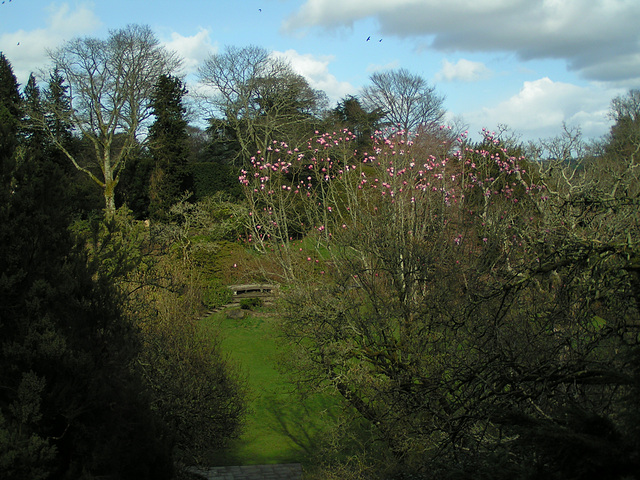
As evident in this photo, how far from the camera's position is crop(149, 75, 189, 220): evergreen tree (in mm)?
30859

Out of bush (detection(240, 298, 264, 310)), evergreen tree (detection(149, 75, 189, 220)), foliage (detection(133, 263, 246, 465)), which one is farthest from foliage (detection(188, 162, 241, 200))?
foliage (detection(133, 263, 246, 465))

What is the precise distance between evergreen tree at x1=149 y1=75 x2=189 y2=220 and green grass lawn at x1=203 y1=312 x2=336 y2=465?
12024mm

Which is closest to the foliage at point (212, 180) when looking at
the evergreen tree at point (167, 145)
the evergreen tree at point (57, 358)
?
the evergreen tree at point (167, 145)

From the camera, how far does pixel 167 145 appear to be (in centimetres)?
3141

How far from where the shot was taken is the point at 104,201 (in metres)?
30.9

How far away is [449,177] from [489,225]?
2.78m

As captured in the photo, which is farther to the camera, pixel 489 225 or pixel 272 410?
pixel 272 410

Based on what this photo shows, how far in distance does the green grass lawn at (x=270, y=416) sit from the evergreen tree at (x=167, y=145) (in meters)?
12.0

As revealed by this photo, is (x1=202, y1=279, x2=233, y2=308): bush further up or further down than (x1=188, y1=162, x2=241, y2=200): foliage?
further down

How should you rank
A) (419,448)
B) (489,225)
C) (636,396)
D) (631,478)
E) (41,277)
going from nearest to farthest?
(631,478) → (636,396) → (41,277) → (419,448) → (489,225)

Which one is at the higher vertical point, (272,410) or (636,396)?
(636,396)

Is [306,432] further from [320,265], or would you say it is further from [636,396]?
[636,396]

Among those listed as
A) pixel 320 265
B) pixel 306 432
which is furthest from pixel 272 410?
pixel 320 265

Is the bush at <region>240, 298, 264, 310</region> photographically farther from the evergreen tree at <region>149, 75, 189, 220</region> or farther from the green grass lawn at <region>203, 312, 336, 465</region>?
the evergreen tree at <region>149, 75, 189, 220</region>
